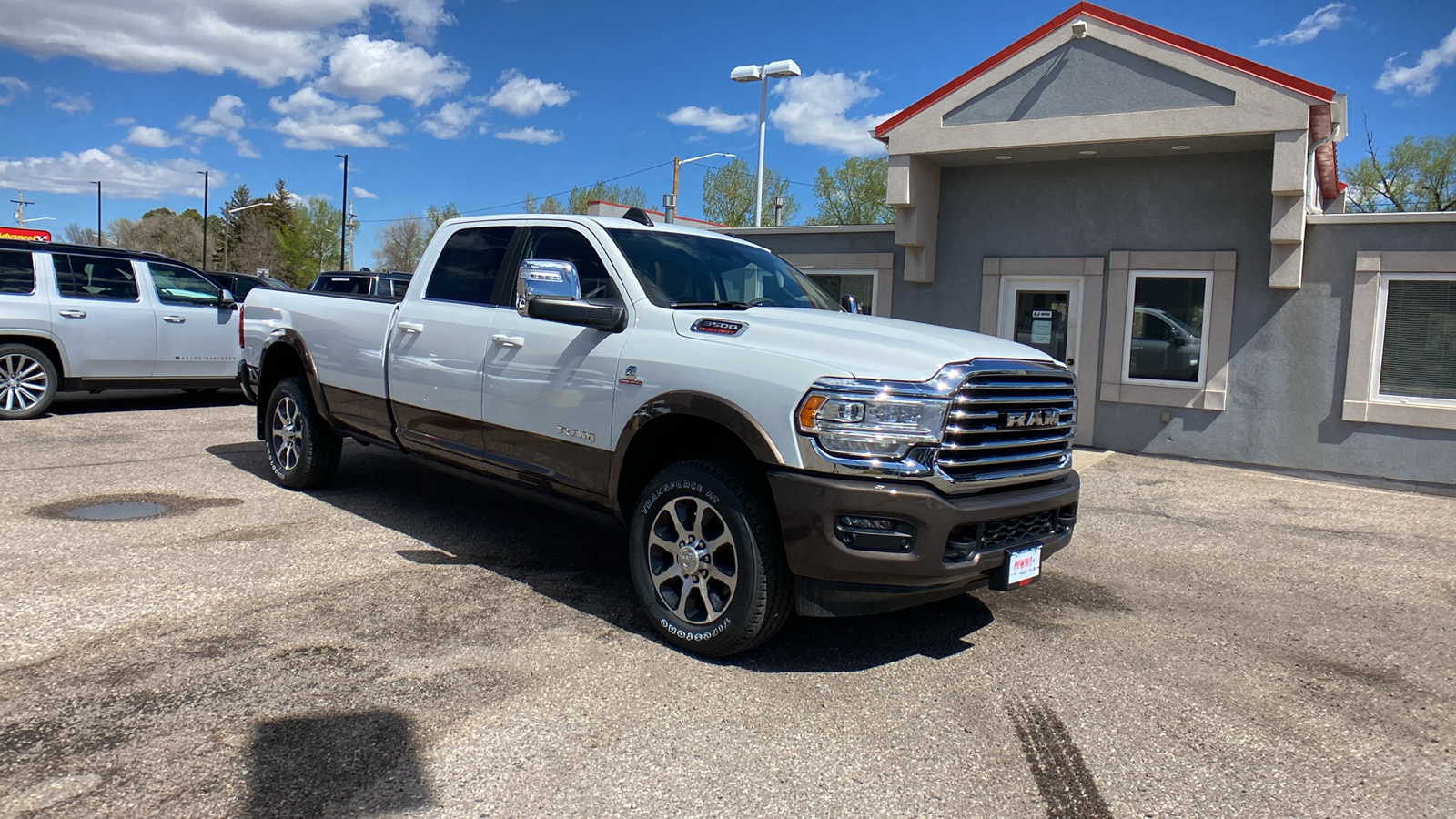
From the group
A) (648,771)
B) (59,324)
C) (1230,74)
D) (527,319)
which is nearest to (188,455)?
(59,324)

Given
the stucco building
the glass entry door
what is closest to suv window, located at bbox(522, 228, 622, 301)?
the stucco building

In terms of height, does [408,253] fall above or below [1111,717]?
above

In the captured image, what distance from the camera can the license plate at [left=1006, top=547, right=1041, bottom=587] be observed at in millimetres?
4066

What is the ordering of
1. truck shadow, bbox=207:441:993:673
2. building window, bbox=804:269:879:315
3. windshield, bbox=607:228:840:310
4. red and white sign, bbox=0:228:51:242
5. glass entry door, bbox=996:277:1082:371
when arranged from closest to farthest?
truck shadow, bbox=207:441:993:673 < windshield, bbox=607:228:840:310 < glass entry door, bbox=996:277:1082:371 < building window, bbox=804:269:879:315 < red and white sign, bbox=0:228:51:242

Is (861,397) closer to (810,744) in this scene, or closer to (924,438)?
(924,438)

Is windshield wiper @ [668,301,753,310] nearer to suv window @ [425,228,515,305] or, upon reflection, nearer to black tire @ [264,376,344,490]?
suv window @ [425,228,515,305]

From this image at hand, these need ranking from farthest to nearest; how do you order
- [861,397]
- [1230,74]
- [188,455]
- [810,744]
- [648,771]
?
1. [1230,74]
2. [188,455]
3. [861,397]
4. [810,744]
5. [648,771]

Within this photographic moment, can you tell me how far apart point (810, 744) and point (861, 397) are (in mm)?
1300

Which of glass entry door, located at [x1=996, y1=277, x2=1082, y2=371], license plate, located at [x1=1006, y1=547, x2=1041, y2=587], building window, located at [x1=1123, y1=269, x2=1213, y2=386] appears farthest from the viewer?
glass entry door, located at [x1=996, y1=277, x2=1082, y2=371]

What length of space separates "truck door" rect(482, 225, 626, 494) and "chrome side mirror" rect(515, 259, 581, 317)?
31cm

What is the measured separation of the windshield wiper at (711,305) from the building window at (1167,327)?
8.23 meters

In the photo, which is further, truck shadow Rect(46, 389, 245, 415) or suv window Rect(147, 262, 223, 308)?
truck shadow Rect(46, 389, 245, 415)

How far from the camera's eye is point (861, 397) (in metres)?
3.79

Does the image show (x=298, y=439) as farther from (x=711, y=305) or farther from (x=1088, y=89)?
(x=1088, y=89)
